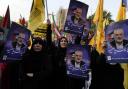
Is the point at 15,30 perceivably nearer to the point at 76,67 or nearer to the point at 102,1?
the point at 76,67

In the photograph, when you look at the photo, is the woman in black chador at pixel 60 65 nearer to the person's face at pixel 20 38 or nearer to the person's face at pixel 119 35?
the person's face at pixel 20 38

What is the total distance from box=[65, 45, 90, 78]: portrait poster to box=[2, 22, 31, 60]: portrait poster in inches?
30.3

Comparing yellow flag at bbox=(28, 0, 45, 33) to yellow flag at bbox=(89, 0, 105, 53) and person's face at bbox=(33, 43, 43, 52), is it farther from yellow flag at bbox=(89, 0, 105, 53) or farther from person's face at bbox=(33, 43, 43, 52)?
person's face at bbox=(33, 43, 43, 52)

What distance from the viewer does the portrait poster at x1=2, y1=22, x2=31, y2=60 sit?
25.6 feet

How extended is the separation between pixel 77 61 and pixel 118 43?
0.89 metres

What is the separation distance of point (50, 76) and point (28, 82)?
19.5 inches

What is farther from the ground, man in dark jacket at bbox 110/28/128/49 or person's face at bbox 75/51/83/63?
man in dark jacket at bbox 110/28/128/49

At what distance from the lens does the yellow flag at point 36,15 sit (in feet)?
30.6

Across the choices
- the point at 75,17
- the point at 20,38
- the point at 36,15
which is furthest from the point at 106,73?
the point at 36,15

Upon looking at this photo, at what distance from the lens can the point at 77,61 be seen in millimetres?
7766

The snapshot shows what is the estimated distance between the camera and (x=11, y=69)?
8.12 metres

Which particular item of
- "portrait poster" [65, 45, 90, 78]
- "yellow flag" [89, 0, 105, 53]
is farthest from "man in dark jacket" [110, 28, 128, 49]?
"yellow flag" [89, 0, 105, 53]

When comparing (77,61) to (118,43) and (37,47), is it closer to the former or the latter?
(37,47)

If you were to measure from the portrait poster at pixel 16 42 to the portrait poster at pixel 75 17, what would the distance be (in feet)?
3.26
